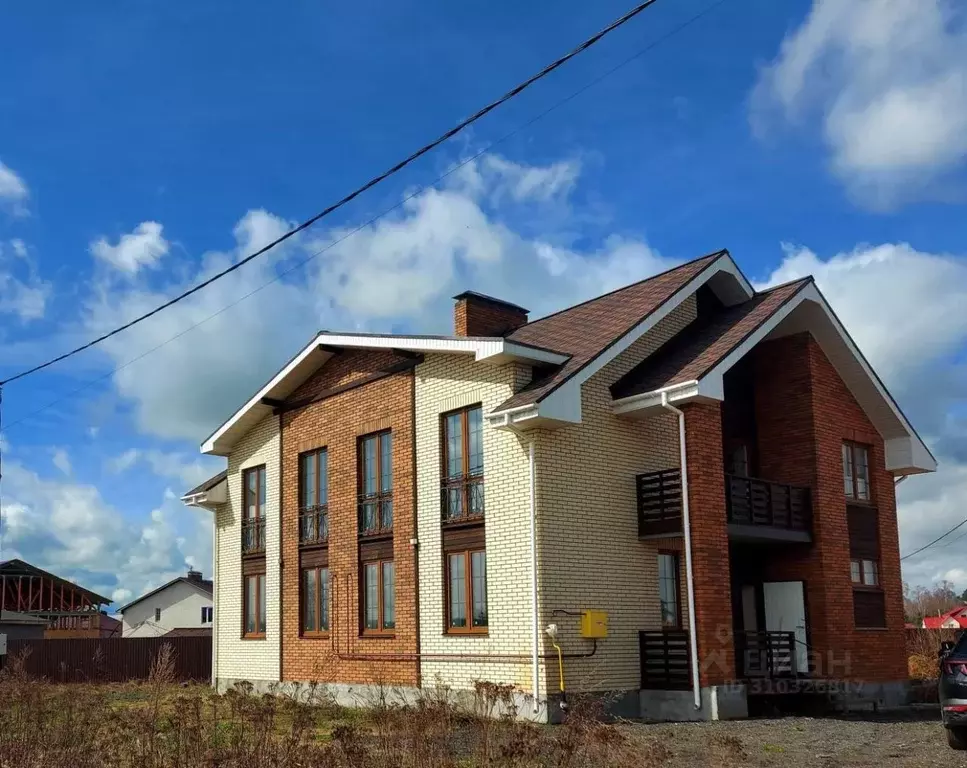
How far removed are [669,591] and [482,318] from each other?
6.83 m

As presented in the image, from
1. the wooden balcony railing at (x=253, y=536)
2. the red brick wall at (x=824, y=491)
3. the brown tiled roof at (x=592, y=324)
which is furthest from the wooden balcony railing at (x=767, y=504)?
the wooden balcony railing at (x=253, y=536)

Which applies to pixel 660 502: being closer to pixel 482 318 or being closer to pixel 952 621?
pixel 482 318

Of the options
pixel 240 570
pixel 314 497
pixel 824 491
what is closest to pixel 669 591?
pixel 824 491

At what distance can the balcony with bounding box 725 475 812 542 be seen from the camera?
1955 cm

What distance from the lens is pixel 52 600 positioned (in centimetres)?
6378

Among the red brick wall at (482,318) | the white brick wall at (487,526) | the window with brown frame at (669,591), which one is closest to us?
the white brick wall at (487,526)

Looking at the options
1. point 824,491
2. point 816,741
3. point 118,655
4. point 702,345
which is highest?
point 702,345

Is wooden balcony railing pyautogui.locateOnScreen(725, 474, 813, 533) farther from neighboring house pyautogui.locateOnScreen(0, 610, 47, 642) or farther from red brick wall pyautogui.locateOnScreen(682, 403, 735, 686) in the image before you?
neighboring house pyautogui.locateOnScreen(0, 610, 47, 642)

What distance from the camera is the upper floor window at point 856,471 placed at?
74.6 feet

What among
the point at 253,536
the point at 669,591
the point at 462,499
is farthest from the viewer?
the point at 253,536

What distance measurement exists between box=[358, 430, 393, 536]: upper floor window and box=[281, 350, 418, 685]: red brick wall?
192 mm

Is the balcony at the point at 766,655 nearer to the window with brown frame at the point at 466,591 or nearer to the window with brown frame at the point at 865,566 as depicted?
the window with brown frame at the point at 865,566

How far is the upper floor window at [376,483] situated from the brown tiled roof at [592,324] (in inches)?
138

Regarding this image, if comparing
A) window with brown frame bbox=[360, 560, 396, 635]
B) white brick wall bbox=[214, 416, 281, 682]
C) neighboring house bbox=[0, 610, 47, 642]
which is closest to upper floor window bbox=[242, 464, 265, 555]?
white brick wall bbox=[214, 416, 281, 682]
